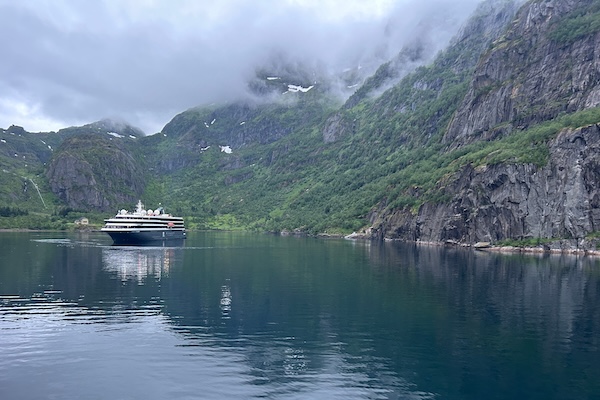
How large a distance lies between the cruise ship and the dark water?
247 ft

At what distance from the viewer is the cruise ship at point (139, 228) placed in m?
156

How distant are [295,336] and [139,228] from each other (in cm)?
12717

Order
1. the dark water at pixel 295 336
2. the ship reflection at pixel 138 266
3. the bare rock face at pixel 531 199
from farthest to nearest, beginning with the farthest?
1. the bare rock face at pixel 531 199
2. the ship reflection at pixel 138 266
3. the dark water at pixel 295 336

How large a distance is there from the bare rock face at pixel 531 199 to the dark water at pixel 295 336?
2717 inches

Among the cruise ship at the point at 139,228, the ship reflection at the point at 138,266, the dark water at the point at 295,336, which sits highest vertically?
the cruise ship at the point at 139,228

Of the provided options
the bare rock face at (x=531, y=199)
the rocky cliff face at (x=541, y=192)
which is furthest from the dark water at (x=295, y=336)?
the rocky cliff face at (x=541, y=192)

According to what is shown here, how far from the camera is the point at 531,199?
5999 inches

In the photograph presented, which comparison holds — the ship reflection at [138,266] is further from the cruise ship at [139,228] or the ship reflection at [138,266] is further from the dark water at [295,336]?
the cruise ship at [139,228]

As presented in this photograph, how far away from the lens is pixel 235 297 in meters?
60.2

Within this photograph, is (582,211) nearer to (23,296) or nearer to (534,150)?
(534,150)

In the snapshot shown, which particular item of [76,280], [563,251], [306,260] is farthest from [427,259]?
[76,280]

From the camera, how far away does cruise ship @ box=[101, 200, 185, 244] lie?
510ft

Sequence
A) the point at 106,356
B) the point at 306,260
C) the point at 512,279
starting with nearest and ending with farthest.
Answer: the point at 106,356
the point at 512,279
the point at 306,260

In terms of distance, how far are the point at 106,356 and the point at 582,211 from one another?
13829cm
